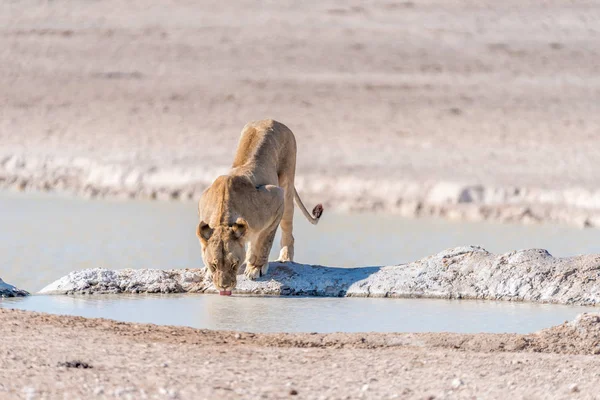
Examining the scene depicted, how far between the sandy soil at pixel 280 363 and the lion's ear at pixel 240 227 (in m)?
1.28

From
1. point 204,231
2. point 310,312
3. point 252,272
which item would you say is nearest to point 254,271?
point 252,272

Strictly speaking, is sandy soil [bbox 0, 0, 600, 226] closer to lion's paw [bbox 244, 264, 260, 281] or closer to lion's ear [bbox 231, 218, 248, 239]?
lion's paw [bbox 244, 264, 260, 281]

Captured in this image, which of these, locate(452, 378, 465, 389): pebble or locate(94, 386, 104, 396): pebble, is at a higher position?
locate(452, 378, 465, 389): pebble

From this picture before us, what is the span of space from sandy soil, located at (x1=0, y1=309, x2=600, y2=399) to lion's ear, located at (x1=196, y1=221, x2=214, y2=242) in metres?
1.16

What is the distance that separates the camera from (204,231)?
9352 millimetres

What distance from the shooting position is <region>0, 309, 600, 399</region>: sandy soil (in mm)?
6516

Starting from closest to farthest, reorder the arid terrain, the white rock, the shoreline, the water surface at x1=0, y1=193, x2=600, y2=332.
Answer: the arid terrain
the water surface at x1=0, y1=193, x2=600, y2=332
the white rock
the shoreline

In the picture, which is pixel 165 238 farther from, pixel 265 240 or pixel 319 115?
pixel 319 115

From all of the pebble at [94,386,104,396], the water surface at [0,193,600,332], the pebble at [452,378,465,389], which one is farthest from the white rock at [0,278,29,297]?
the pebble at [452,378,465,389]

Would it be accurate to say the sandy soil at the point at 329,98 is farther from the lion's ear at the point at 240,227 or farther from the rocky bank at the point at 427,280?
the lion's ear at the point at 240,227

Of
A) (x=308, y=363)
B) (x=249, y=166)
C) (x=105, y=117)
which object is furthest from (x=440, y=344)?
(x=105, y=117)

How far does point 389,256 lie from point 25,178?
949 centimetres

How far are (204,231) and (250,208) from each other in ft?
2.16

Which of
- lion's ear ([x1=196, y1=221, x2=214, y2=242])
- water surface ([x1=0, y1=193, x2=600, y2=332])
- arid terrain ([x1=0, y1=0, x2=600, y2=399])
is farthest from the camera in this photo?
lion's ear ([x1=196, y1=221, x2=214, y2=242])
